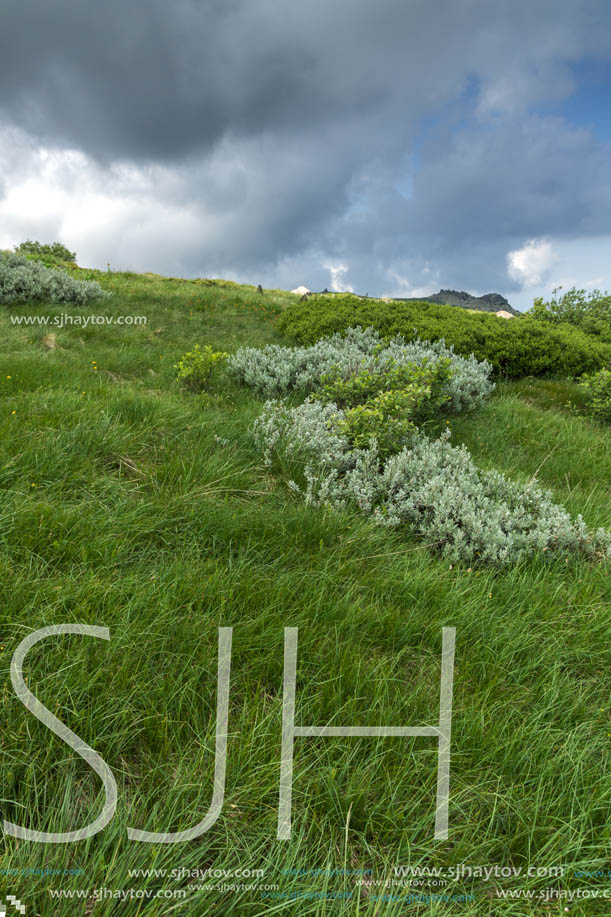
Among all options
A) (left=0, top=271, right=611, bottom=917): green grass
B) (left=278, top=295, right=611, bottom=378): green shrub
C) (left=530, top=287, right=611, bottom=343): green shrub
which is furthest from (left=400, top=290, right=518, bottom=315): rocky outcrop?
(left=0, top=271, right=611, bottom=917): green grass

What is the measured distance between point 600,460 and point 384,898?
6208 millimetres

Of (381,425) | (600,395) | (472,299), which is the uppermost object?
(472,299)

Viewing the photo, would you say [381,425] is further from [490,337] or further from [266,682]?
[490,337]

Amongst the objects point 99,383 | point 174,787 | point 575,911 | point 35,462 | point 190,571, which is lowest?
point 575,911

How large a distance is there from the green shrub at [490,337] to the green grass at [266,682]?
20.7 ft

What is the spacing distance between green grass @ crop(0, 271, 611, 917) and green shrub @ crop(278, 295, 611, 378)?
6.30 m

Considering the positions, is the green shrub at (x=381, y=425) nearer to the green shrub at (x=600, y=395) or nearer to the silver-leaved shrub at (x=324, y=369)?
the silver-leaved shrub at (x=324, y=369)

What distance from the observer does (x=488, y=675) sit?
2.44 metres

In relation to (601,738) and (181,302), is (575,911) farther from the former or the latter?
(181,302)

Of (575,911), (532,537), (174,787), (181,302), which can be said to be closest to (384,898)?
(575,911)

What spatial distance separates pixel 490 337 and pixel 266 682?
9.78 meters

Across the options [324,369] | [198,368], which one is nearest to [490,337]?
[324,369]

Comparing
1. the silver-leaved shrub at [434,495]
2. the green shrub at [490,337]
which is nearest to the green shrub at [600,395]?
the green shrub at [490,337]

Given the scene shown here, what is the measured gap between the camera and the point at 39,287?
36.3 ft
